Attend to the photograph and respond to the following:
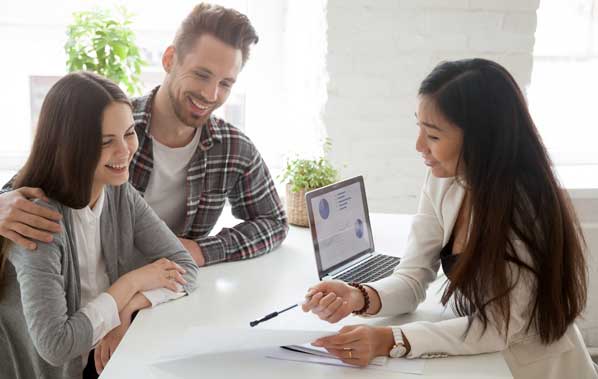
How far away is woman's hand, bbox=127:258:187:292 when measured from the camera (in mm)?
1487

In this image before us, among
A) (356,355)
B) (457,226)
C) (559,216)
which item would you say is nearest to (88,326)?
(356,355)

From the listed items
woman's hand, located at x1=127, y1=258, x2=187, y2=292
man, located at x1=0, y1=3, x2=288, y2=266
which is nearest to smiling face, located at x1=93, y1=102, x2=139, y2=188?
woman's hand, located at x1=127, y1=258, x2=187, y2=292

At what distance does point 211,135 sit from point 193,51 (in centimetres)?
22

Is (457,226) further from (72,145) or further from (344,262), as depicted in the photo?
(72,145)

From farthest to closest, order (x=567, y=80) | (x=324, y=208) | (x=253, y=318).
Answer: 1. (x=567, y=80)
2. (x=324, y=208)
3. (x=253, y=318)

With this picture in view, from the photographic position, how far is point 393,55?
97.4 inches

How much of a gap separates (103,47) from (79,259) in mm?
1165

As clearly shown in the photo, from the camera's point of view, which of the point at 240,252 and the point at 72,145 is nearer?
the point at 72,145

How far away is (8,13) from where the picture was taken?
2.78m

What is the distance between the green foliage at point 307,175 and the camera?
2066mm

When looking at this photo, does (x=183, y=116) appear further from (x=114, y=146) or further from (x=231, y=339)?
(x=231, y=339)

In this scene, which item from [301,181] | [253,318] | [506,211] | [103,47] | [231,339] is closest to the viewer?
[231,339]

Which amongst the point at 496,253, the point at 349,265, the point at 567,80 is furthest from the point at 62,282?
the point at 567,80

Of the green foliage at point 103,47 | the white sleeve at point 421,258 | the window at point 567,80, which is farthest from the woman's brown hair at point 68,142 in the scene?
the window at point 567,80
